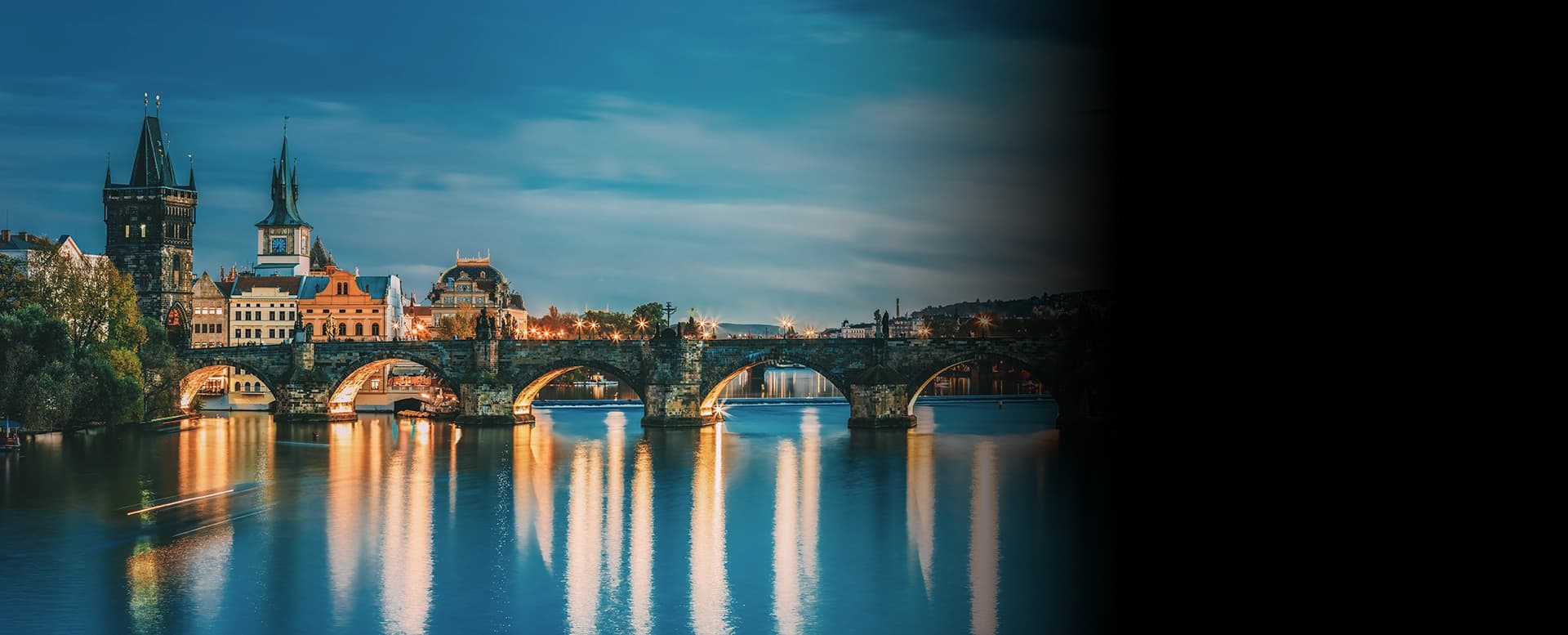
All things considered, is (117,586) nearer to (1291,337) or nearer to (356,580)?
(356,580)

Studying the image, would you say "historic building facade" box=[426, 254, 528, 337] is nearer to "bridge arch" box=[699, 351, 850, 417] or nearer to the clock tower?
the clock tower

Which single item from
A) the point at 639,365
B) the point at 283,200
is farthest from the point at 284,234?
the point at 639,365

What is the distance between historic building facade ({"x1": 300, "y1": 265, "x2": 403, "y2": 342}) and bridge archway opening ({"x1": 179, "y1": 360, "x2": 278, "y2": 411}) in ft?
36.9

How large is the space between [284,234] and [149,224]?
63.2 ft

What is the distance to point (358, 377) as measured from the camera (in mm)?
58062

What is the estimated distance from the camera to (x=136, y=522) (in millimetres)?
31734

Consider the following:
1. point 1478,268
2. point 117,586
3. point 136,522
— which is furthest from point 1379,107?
point 136,522

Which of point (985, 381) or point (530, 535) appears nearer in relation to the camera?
point (530, 535)

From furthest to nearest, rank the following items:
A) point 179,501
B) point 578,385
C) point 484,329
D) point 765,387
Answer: point 765,387, point 578,385, point 484,329, point 179,501

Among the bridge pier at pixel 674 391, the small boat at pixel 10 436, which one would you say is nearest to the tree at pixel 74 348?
the small boat at pixel 10 436

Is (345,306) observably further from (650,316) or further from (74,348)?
(74,348)

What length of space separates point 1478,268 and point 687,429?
37524mm

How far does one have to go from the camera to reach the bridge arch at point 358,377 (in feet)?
181

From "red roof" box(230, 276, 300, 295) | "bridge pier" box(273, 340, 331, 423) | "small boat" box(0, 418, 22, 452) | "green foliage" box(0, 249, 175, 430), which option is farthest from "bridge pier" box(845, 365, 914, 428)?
"red roof" box(230, 276, 300, 295)
